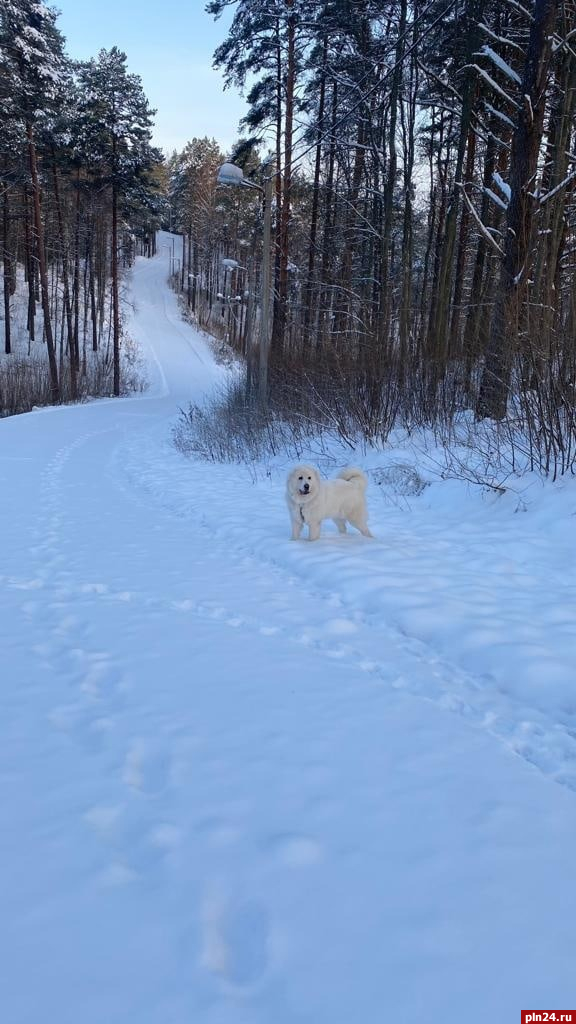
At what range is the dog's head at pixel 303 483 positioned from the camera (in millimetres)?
5512

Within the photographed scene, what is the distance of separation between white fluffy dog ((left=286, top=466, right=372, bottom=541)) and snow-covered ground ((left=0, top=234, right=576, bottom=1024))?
607 millimetres

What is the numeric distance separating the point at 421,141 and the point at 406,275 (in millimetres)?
8473

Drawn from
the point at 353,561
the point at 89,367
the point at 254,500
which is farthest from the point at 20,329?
the point at 353,561

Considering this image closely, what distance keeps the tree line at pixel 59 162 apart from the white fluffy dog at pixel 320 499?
796 inches

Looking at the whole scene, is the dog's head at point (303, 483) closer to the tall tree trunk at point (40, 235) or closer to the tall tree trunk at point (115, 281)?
the tall tree trunk at point (40, 235)

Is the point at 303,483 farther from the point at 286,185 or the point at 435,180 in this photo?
the point at 435,180

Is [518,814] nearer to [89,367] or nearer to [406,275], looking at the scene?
[406,275]

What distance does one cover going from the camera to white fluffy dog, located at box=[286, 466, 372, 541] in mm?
5547

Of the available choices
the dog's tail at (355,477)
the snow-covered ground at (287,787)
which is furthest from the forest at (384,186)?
the snow-covered ground at (287,787)

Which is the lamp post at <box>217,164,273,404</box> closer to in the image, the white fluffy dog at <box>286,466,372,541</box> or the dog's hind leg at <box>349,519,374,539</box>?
the white fluffy dog at <box>286,466,372,541</box>

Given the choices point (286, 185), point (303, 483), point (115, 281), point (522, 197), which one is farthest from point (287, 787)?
point (115, 281)

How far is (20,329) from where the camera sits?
31984mm

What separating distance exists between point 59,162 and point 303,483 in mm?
30628

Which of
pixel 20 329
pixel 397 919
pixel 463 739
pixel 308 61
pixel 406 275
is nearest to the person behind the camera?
pixel 397 919
